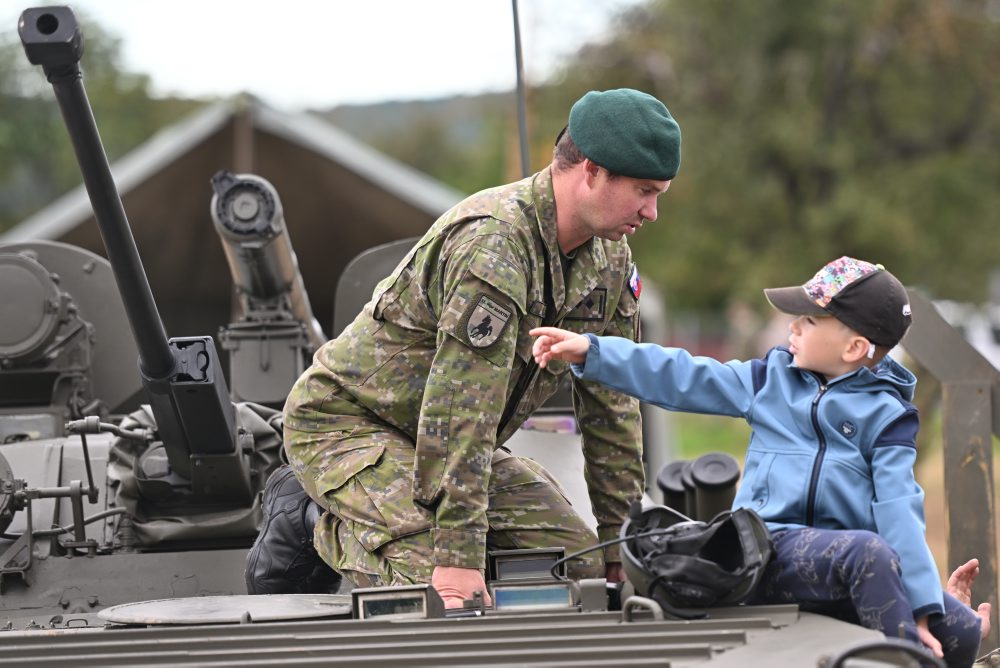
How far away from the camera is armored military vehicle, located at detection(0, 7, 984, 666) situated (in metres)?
3.09

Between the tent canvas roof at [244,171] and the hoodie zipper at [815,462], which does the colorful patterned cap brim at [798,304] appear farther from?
the tent canvas roof at [244,171]

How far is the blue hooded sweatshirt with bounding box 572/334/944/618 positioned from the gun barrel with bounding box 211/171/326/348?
7.77ft

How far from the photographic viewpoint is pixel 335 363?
4371 millimetres

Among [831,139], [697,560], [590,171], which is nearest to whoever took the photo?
[697,560]

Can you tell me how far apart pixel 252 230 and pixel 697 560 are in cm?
292

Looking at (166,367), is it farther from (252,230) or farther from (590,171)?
(590,171)

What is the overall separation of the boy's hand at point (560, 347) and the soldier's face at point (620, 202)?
1.71 ft

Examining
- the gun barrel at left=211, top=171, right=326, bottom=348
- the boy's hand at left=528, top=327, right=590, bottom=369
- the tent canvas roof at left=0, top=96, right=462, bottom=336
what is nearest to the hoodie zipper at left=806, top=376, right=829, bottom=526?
the boy's hand at left=528, top=327, right=590, bottom=369

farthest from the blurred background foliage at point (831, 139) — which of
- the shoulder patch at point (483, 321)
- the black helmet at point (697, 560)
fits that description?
the black helmet at point (697, 560)

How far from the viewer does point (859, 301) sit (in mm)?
3588

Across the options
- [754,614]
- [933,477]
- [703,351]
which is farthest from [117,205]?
[703,351]

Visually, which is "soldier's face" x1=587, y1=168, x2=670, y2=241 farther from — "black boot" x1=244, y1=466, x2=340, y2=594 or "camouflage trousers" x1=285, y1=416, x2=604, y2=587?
"black boot" x1=244, y1=466, x2=340, y2=594

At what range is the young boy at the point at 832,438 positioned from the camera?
11.1 ft

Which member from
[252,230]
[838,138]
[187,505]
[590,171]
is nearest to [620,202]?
[590,171]
